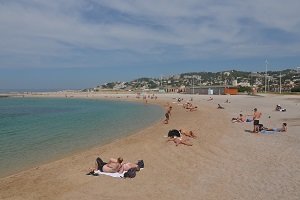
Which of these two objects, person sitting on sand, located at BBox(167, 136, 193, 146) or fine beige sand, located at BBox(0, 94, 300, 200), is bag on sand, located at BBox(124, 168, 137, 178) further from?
person sitting on sand, located at BBox(167, 136, 193, 146)

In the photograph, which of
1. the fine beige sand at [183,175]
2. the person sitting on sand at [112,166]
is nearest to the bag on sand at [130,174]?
the fine beige sand at [183,175]

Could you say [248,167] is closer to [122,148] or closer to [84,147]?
[122,148]

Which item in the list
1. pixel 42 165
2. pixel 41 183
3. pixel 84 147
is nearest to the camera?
pixel 41 183

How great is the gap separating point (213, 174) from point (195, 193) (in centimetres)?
191

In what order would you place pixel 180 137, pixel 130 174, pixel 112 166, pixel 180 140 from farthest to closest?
pixel 180 137 → pixel 180 140 → pixel 112 166 → pixel 130 174

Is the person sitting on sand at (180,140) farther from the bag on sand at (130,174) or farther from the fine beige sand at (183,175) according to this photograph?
the bag on sand at (130,174)

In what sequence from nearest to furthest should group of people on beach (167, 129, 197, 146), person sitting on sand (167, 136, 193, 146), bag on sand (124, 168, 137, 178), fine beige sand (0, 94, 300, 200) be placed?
fine beige sand (0, 94, 300, 200)
bag on sand (124, 168, 137, 178)
person sitting on sand (167, 136, 193, 146)
group of people on beach (167, 129, 197, 146)

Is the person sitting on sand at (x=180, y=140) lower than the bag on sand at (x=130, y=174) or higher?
higher

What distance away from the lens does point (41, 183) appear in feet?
36.2

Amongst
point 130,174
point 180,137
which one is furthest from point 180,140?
point 130,174

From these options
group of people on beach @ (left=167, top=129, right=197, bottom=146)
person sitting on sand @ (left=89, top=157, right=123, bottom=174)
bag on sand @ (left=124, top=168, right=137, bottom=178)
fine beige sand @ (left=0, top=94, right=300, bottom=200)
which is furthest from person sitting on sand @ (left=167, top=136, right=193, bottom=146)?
bag on sand @ (left=124, top=168, right=137, bottom=178)

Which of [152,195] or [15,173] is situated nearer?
[152,195]

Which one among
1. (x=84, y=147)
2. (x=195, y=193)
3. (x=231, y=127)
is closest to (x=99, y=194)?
(x=195, y=193)

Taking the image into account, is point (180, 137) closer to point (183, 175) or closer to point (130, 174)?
point (183, 175)
